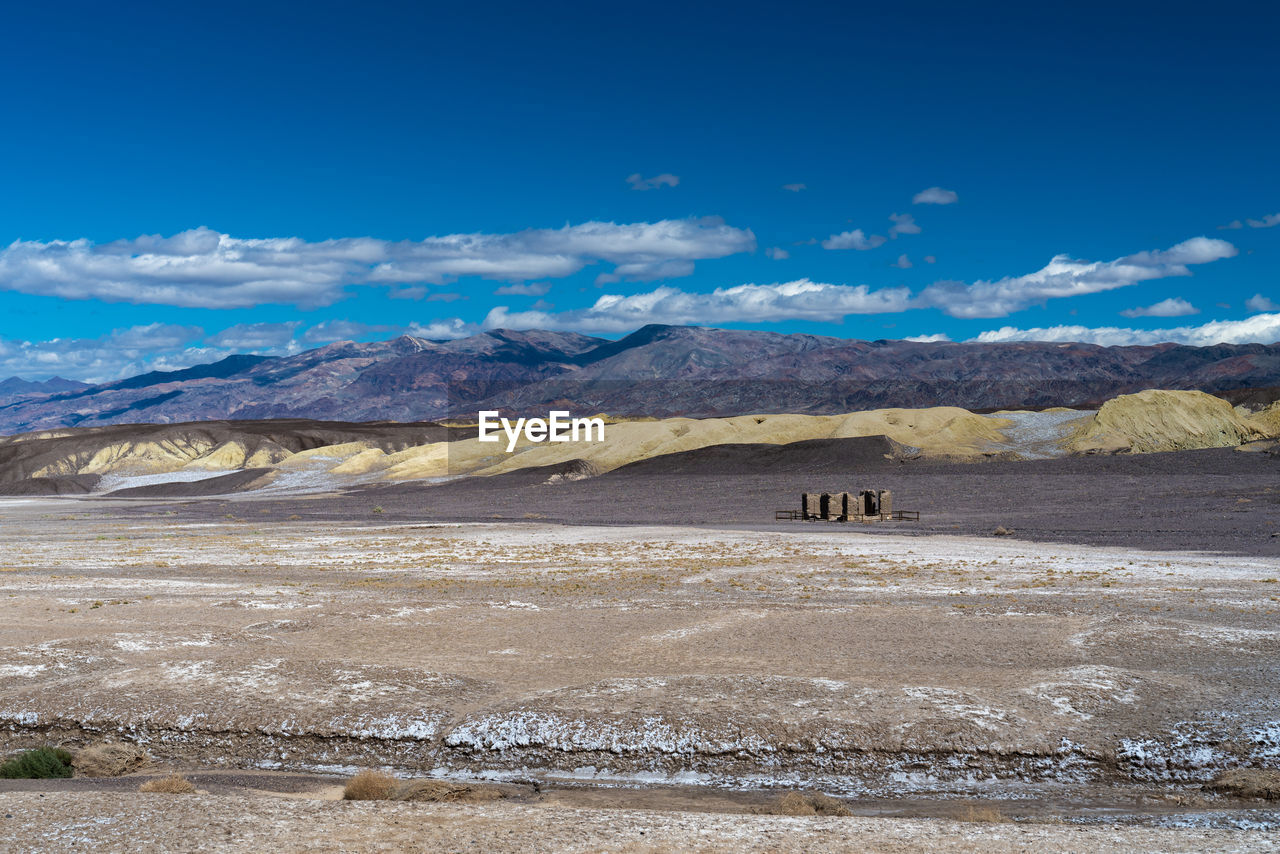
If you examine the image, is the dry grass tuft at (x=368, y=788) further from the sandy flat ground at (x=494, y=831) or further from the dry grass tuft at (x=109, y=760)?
the dry grass tuft at (x=109, y=760)

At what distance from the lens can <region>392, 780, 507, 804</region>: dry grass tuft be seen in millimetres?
10328

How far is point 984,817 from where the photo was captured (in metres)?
9.74

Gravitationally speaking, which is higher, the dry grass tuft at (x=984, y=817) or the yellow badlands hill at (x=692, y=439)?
the yellow badlands hill at (x=692, y=439)

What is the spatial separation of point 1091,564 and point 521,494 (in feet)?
158

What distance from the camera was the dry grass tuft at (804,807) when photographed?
9.97 meters

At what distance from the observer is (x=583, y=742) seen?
12.5 meters

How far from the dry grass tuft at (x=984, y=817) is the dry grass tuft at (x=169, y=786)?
7777 millimetres

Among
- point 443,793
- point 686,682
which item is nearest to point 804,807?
point 443,793

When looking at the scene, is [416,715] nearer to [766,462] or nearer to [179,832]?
[179,832]

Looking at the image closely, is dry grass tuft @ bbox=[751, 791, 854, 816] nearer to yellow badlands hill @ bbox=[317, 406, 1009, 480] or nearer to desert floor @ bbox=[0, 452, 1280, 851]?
desert floor @ bbox=[0, 452, 1280, 851]

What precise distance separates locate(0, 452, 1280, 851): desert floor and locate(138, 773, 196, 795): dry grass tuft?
0.24 metres

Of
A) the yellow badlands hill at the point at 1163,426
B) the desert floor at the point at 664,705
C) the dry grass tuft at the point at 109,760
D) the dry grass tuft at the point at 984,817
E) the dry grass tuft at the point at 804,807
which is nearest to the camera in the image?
the desert floor at the point at 664,705

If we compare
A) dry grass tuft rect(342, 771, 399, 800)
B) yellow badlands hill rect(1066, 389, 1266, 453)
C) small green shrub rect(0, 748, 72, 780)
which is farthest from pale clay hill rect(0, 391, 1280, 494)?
small green shrub rect(0, 748, 72, 780)

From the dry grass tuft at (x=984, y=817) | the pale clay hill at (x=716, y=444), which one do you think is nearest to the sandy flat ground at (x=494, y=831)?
the dry grass tuft at (x=984, y=817)
